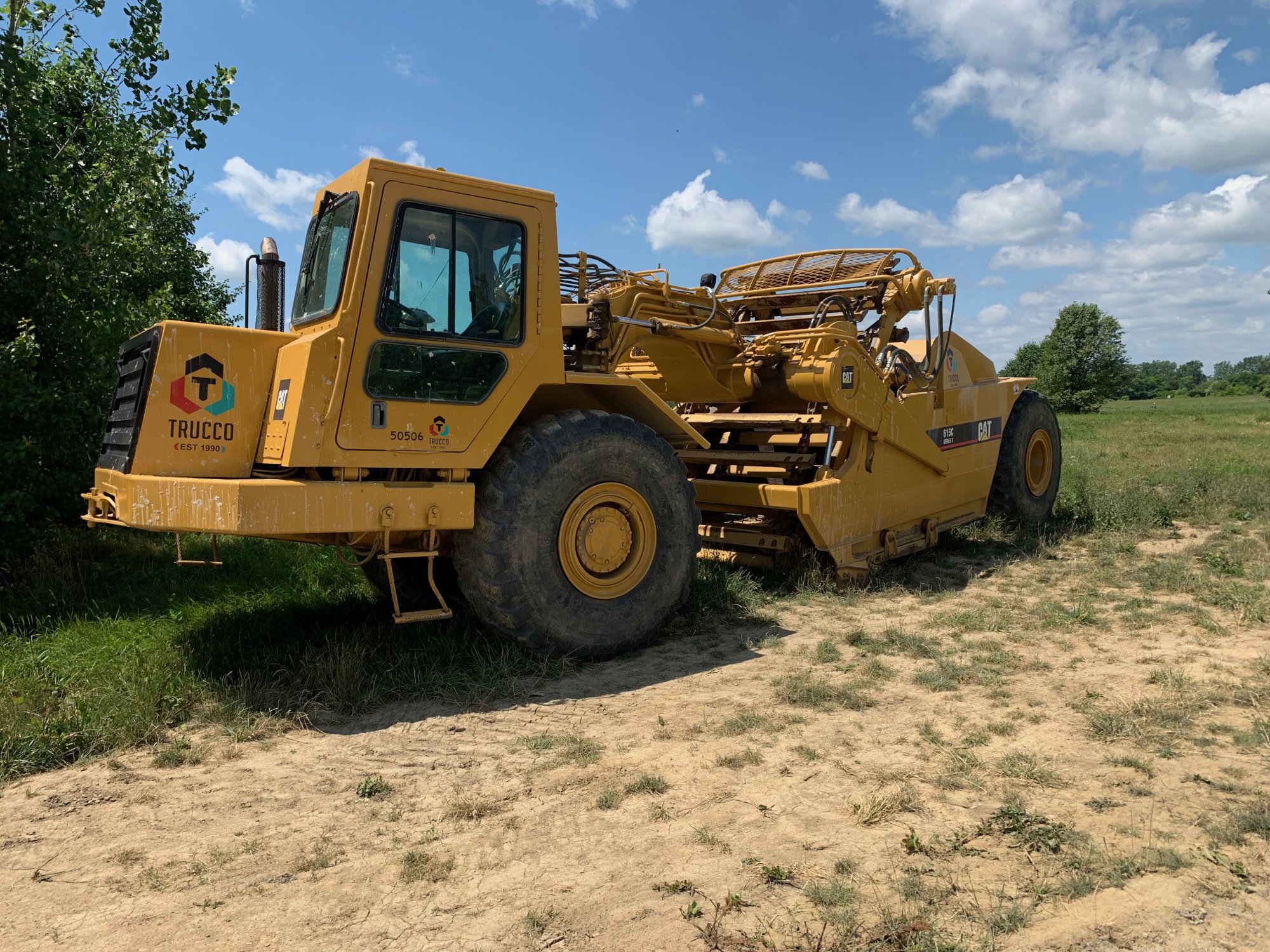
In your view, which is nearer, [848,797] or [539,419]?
[848,797]

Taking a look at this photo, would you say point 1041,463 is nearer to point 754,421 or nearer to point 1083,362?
point 754,421

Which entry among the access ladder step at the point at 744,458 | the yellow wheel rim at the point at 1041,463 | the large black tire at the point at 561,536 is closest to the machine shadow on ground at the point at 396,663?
the large black tire at the point at 561,536

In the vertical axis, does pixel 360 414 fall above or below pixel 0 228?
below

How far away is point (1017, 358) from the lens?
312ft

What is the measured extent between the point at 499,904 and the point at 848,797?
1493 millimetres

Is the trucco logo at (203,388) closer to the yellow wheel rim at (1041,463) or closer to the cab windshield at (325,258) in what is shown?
the cab windshield at (325,258)

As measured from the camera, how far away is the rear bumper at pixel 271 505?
452cm

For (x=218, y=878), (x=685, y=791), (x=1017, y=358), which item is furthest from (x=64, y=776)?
(x=1017, y=358)

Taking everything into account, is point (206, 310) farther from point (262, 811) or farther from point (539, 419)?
point (262, 811)

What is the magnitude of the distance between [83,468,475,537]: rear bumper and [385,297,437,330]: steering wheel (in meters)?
0.88

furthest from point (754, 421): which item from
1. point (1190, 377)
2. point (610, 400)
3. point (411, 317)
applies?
point (1190, 377)

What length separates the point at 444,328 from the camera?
201 inches

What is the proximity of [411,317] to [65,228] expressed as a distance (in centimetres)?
381

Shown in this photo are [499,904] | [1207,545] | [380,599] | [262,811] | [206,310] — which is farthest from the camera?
[206,310]
